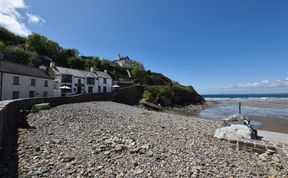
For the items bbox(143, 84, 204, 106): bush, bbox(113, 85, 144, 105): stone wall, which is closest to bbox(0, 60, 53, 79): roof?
bbox(113, 85, 144, 105): stone wall

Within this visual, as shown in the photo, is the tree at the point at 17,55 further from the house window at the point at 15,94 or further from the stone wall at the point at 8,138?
the stone wall at the point at 8,138

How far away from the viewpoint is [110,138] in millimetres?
8125

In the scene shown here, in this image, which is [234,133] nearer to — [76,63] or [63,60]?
[76,63]

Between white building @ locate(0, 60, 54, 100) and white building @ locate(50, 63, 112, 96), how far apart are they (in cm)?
319

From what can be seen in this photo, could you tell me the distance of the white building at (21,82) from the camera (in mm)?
21656

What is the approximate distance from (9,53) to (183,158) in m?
50.3

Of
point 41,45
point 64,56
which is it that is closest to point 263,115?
point 64,56

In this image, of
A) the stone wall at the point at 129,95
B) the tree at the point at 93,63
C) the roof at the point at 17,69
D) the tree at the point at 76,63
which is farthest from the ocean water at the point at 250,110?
the tree at the point at 76,63

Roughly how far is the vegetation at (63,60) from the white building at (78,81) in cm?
1103

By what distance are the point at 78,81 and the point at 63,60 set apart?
2061 cm

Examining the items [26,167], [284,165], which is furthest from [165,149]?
[26,167]

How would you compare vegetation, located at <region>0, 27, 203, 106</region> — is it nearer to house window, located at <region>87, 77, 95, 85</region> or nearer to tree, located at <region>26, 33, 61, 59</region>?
tree, located at <region>26, 33, 61, 59</region>

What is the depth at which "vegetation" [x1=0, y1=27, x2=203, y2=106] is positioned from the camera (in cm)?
4303

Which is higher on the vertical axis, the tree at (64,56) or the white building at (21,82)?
the tree at (64,56)
